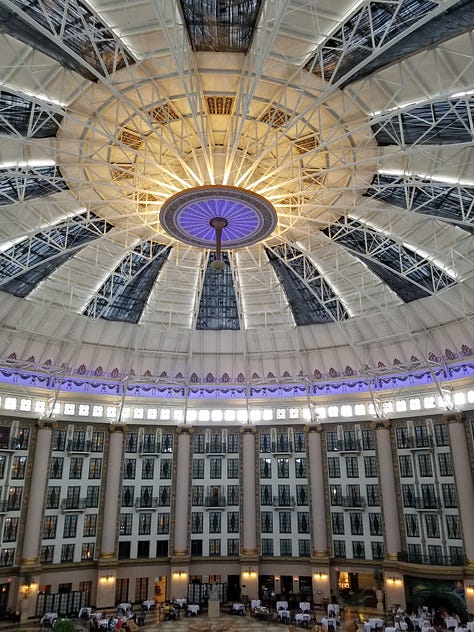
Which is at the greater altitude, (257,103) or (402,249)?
(257,103)

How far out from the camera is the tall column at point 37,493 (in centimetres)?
4600

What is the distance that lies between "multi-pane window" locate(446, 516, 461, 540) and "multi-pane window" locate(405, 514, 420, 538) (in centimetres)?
268

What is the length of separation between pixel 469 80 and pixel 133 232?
25.6 m

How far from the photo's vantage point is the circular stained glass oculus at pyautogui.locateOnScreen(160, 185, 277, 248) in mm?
28938

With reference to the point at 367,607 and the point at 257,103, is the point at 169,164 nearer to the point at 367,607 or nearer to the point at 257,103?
the point at 257,103

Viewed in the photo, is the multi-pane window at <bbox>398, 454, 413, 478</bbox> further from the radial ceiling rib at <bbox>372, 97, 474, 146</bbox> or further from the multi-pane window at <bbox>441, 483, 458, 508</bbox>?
the radial ceiling rib at <bbox>372, 97, 474, 146</bbox>

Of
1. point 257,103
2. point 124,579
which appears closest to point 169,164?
point 257,103

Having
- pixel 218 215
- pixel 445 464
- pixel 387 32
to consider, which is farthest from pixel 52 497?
pixel 387 32

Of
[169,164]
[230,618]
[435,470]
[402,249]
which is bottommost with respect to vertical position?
[230,618]

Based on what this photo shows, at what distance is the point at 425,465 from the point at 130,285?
103 ft

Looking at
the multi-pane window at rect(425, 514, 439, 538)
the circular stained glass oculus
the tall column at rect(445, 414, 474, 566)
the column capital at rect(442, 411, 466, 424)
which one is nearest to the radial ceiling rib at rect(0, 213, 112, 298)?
the circular stained glass oculus

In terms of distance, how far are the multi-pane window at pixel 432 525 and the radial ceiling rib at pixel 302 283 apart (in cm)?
1932

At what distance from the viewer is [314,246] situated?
43531 mm

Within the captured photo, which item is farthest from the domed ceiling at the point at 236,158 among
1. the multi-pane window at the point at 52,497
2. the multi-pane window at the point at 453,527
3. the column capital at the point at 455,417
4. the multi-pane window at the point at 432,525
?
the multi-pane window at the point at 453,527
